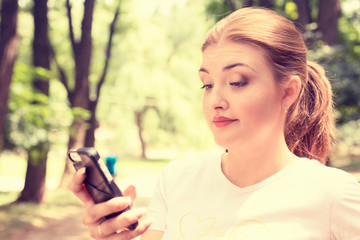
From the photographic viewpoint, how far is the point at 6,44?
7.31 m

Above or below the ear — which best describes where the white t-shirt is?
below

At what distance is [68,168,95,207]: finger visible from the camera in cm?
164

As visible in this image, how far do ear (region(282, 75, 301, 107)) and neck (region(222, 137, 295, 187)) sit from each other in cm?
20

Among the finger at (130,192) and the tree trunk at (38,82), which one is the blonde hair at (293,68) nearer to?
the finger at (130,192)

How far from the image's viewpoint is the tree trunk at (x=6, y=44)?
7.23 m

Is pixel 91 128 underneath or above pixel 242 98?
underneath

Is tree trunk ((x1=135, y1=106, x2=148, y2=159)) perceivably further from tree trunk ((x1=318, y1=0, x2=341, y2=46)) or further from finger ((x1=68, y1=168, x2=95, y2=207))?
finger ((x1=68, y1=168, x2=95, y2=207))

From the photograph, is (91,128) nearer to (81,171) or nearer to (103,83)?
(103,83)

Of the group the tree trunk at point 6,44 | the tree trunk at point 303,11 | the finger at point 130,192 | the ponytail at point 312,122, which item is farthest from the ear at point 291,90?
the tree trunk at point 303,11

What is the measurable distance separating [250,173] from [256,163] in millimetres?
51

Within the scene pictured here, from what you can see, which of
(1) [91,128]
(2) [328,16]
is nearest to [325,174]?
(2) [328,16]

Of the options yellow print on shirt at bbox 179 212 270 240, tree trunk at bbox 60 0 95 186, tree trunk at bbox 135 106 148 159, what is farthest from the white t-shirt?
tree trunk at bbox 135 106 148 159

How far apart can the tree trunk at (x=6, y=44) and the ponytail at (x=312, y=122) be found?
238 inches

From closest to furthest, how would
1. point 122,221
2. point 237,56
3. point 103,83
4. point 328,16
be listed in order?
point 122,221
point 237,56
point 328,16
point 103,83
